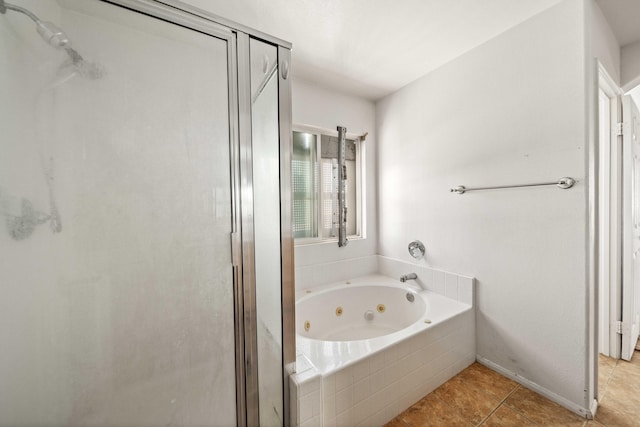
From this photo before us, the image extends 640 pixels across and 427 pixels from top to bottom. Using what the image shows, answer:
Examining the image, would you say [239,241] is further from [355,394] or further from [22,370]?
[355,394]

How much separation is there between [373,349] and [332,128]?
189 centimetres

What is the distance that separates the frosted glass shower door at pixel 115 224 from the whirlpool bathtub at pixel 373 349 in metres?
0.43

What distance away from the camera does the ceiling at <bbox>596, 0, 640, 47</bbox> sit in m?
1.40

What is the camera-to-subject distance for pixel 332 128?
2.42m

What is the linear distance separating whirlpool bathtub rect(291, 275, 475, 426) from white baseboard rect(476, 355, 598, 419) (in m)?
0.12

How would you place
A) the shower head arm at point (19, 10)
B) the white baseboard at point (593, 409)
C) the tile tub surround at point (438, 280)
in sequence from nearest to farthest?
the shower head arm at point (19, 10) → the white baseboard at point (593, 409) → the tile tub surround at point (438, 280)

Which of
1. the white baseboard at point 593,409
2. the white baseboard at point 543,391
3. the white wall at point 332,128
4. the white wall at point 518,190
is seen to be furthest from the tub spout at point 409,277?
the white baseboard at point 593,409

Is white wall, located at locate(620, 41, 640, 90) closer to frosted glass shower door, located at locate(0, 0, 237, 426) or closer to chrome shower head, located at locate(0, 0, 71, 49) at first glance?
frosted glass shower door, located at locate(0, 0, 237, 426)

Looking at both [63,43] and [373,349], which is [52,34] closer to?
[63,43]

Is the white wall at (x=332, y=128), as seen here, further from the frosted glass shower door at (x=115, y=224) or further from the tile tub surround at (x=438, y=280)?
the frosted glass shower door at (x=115, y=224)

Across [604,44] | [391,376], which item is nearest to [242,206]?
[391,376]

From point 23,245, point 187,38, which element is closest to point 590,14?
point 187,38

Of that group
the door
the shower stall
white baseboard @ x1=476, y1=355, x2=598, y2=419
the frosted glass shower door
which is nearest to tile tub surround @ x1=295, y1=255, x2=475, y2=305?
white baseboard @ x1=476, y1=355, x2=598, y2=419

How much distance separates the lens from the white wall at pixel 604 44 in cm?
141
